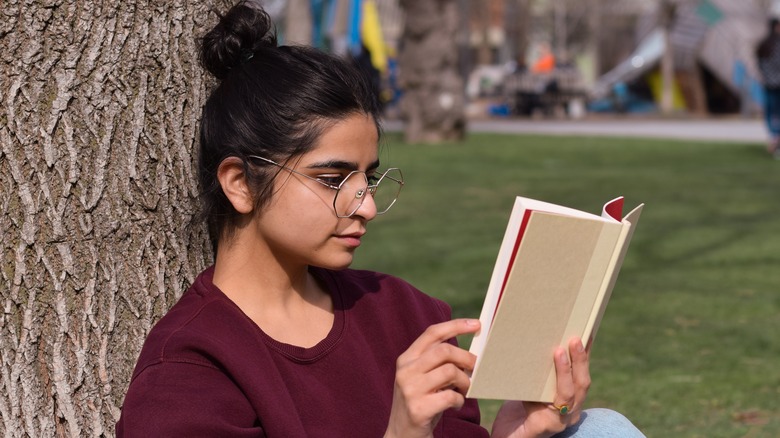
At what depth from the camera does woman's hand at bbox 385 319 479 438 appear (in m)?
1.94

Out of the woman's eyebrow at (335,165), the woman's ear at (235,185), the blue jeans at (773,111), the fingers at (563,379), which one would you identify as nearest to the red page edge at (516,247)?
the fingers at (563,379)

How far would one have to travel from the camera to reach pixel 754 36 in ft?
79.3

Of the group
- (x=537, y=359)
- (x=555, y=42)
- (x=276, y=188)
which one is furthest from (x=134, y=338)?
(x=555, y=42)

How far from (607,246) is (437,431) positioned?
0.59 meters

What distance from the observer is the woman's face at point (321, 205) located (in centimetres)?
218

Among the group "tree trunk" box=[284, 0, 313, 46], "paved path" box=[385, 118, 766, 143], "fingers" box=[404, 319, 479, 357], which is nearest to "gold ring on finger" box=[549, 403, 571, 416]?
"fingers" box=[404, 319, 479, 357]

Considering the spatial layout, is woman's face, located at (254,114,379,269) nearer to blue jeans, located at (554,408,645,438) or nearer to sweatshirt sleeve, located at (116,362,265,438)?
sweatshirt sleeve, located at (116,362,265,438)

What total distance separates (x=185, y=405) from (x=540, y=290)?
59 cm

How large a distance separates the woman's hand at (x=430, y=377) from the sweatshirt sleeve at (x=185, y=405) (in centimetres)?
26

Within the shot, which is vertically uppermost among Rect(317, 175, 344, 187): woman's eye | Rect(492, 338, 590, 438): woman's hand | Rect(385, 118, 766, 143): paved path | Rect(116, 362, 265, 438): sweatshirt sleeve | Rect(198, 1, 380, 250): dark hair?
Rect(198, 1, 380, 250): dark hair

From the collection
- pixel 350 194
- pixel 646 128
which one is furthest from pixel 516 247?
pixel 646 128

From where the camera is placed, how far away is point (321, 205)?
218cm

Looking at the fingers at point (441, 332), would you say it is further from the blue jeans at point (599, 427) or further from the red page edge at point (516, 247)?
the blue jeans at point (599, 427)

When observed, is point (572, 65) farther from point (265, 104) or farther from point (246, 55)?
point (265, 104)
